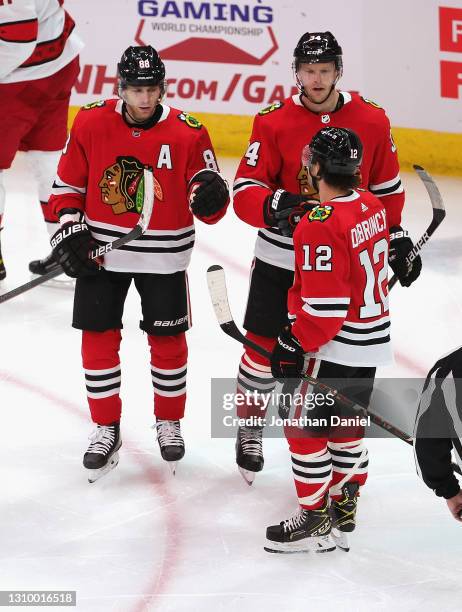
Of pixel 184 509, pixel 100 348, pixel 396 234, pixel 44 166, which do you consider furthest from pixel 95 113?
pixel 44 166

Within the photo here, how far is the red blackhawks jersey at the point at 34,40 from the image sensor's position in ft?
14.0

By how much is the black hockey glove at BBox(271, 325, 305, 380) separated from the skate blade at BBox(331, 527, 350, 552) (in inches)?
18.8

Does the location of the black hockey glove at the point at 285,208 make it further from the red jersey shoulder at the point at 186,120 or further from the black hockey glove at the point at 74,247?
the black hockey glove at the point at 74,247

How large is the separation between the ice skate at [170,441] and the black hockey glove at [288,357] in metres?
0.64

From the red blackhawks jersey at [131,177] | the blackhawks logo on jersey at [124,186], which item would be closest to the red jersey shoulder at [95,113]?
the red blackhawks jersey at [131,177]

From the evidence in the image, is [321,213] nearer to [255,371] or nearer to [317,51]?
[317,51]

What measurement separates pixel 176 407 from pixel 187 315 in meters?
0.30

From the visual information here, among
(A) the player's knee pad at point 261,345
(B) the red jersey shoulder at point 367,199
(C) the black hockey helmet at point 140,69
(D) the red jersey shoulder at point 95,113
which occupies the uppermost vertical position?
(C) the black hockey helmet at point 140,69

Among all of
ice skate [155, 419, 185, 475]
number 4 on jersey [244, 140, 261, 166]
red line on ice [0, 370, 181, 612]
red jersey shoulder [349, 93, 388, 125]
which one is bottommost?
red line on ice [0, 370, 181, 612]

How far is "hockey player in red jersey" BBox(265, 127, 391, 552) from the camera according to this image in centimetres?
262

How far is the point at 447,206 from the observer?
5.48 meters

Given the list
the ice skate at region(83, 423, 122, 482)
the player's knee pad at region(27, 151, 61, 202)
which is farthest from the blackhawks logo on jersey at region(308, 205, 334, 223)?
the player's knee pad at region(27, 151, 61, 202)

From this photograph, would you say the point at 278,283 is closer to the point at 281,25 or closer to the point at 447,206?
the point at 447,206

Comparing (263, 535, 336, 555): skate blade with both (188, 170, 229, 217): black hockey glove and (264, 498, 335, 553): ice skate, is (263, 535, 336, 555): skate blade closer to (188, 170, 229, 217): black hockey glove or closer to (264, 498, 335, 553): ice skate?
(264, 498, 335, 553): ice skate
